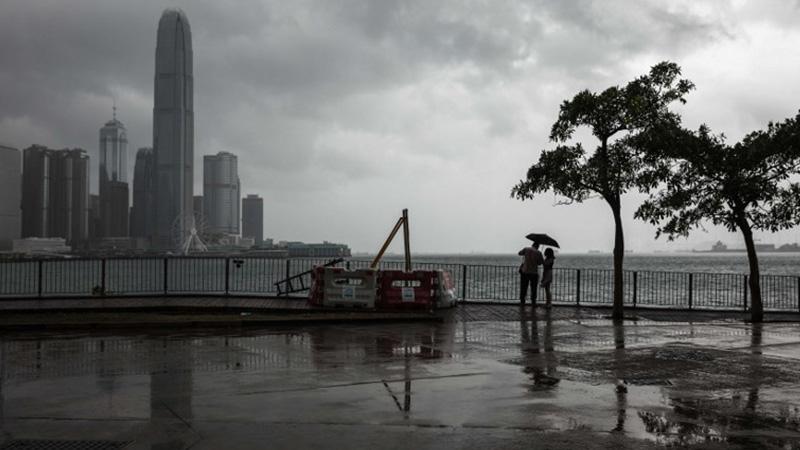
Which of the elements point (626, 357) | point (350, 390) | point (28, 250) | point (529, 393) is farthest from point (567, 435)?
point (28, 250)

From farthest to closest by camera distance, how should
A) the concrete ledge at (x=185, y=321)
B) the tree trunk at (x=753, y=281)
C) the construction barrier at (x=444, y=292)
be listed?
the construction barrier at (x=444, y=292) → the tree trunk at (x=753, y=281) → the concrete ledge at (x=185, y=321)

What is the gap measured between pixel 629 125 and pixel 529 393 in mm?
12730

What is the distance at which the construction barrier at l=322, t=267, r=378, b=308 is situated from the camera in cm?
1886

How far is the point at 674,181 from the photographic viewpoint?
1836 cm

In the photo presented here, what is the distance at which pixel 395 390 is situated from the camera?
7570 millimetres

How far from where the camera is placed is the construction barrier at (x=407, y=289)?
Answer: 731 inches

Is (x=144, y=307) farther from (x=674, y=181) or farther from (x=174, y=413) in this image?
(x=674, y=181)

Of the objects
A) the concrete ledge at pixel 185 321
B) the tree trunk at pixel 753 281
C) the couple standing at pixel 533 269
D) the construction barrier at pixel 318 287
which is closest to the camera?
the concrete ledge at pixel 185 321

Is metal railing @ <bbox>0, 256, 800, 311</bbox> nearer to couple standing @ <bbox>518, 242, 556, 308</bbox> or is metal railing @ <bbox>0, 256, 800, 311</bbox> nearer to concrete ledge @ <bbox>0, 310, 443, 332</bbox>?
couple standing @ <bbox>518, 242, 556, 308</bbox>

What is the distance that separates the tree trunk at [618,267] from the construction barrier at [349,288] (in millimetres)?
6603

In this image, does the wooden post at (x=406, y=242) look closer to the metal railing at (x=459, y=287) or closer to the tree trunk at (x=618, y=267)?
the metal railing at (x=459, y=287)

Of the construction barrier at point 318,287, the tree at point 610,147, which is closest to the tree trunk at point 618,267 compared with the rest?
the tree at point 610,147

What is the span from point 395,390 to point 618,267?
12.5 m

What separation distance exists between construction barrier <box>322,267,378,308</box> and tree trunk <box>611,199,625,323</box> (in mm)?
6603
